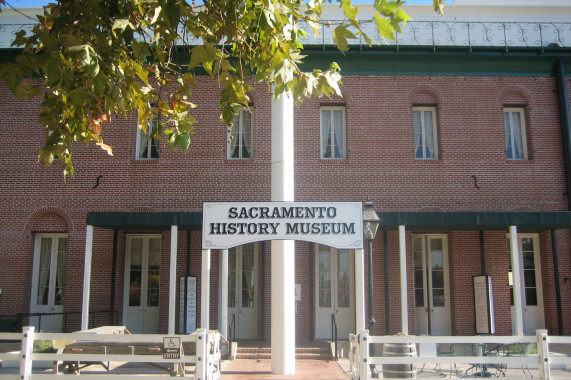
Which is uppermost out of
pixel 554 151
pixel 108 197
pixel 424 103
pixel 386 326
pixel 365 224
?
pixel 424 103

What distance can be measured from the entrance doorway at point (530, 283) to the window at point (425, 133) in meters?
3.59

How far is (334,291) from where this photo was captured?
1625 centimetres

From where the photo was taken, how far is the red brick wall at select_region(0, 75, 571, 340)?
16.1m

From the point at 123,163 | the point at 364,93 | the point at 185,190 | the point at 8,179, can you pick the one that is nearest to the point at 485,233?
the point at 364,93

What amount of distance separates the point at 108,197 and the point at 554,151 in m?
13.1

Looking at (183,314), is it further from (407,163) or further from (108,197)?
(407,163)

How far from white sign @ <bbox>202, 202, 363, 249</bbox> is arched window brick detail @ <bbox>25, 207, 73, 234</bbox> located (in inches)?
290

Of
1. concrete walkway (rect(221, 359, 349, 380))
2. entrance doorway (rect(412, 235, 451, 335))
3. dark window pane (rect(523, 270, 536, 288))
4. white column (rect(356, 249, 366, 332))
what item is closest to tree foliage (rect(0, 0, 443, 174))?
white column (rect(356, 249, 366, 332))

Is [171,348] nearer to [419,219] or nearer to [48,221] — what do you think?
[419,219]

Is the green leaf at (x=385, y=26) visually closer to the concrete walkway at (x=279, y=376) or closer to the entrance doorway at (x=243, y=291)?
the concrete walkway at (x=279, y=376)

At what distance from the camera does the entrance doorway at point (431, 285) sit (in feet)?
52.7

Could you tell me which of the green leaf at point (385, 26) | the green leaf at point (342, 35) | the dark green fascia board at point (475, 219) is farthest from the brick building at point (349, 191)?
the green leaf at point (385, 26)

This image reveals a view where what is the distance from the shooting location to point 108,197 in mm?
16422

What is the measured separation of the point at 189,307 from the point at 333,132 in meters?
6.52
